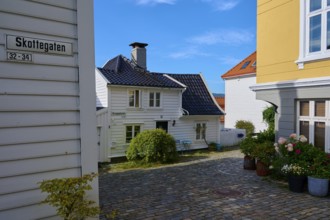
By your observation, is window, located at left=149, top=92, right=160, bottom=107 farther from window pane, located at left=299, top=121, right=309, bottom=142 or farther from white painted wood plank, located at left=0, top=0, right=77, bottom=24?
white painted wood plank, located at left=0, top=0, right=77, bottom=24

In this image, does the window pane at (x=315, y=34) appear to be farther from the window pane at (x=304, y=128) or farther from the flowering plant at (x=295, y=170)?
the flowering plant at (x=295, y=170)

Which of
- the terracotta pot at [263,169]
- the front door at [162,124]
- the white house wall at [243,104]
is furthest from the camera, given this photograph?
the white house wall at [243,104]

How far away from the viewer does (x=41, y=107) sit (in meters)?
3.11

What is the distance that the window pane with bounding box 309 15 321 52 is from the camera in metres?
7.31

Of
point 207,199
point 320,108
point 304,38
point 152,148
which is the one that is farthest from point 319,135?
point 152,148

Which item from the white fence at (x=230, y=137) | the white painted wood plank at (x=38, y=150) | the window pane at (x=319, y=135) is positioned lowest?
the white fence at (x=230, y=137)

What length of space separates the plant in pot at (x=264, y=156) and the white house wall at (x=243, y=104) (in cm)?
1382

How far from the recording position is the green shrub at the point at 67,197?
113 inches

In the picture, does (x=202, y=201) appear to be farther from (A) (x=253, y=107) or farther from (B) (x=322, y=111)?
(A) (x=253, y=107)

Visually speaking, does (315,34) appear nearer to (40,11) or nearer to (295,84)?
(295,84)

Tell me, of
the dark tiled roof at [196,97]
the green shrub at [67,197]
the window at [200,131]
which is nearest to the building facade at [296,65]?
the green shrub at [67,197]

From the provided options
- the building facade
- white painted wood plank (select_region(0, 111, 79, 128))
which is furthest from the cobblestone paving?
white painted wood plank (select_region(0, 111, 79, 128))

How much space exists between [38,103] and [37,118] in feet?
0.57

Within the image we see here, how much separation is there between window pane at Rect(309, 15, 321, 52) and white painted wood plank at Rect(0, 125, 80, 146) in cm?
695
